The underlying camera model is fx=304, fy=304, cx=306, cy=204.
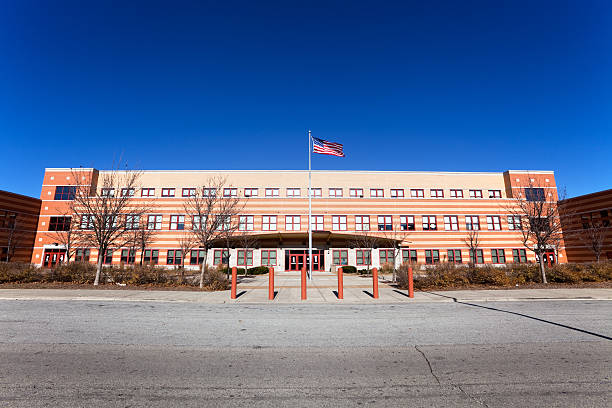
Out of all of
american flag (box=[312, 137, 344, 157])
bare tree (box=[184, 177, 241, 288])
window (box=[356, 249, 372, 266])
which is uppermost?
american flag (box=[312, 137, 344, 157])

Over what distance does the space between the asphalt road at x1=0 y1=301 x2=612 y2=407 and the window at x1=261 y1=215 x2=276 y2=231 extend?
32.0m

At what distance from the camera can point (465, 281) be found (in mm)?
16766

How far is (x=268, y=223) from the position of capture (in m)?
42.0

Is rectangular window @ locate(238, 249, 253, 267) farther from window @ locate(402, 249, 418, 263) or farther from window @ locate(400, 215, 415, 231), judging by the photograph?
window @ locate(400, 215, 415, 231)

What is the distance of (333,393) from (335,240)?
1439 inches

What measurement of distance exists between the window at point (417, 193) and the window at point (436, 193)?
126 cm

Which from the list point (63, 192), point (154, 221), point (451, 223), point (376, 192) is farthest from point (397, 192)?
point (63, 192)

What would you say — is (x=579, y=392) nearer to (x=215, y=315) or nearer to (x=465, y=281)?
(x=215, y=315)

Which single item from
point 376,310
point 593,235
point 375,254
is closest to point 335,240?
point 375,254

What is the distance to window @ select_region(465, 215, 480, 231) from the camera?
42375mm

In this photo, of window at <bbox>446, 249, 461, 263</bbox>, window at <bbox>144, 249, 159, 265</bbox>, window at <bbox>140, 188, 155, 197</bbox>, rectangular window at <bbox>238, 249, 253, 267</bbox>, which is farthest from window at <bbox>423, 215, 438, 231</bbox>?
window at <bbox>140, 188, 155, 197</bbox>

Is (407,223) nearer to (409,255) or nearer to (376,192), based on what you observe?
(409,255)

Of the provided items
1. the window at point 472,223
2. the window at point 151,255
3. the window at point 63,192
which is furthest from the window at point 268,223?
the window at point 63,192

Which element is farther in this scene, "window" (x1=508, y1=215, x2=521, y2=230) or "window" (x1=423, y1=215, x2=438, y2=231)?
"window" (x1=423, y1=215, x2=438, y2=231)
